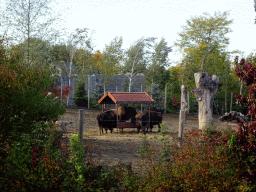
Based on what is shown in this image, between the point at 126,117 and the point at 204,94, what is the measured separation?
4.93m

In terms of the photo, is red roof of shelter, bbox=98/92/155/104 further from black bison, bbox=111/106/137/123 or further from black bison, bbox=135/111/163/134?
black bison, bbox=111/106/137/123

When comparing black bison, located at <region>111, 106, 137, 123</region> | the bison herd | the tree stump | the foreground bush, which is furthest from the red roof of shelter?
the foreground bush

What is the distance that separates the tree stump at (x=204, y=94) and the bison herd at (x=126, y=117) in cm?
345

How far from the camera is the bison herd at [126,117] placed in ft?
49.0

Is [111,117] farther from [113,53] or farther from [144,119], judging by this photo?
[113,53]

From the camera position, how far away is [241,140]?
5250 millimetres

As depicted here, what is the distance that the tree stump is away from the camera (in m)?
11.9

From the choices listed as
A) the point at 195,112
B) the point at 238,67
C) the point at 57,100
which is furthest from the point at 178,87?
the point at 238,67

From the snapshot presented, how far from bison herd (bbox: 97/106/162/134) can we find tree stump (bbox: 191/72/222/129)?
345 cm

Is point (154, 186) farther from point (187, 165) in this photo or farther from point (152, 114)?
point (152, 114)

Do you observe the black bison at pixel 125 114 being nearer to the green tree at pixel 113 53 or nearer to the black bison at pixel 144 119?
the black bison at pixel 144 119

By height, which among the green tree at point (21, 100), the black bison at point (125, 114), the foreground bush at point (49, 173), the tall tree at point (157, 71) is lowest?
the foreground bush at point (49, 173)

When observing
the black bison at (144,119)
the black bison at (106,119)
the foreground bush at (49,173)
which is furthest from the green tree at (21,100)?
the black bison at (144,119)

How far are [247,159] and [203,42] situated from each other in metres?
34.3
